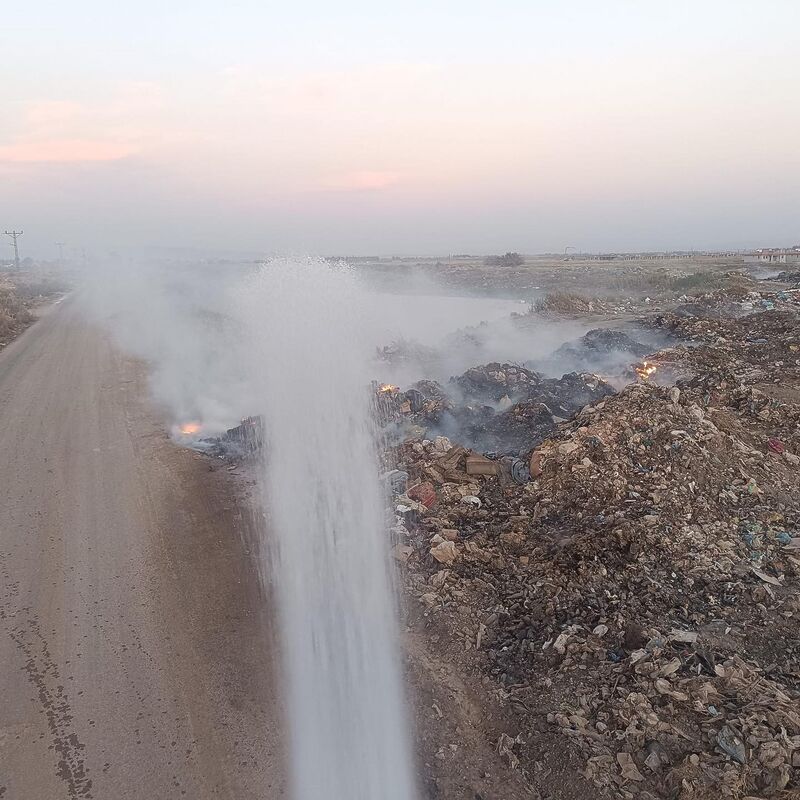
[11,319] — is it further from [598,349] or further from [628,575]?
[628,575]

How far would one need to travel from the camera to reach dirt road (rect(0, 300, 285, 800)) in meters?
4.05

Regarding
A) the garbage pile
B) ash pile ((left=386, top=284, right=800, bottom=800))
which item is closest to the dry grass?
the garbage pile

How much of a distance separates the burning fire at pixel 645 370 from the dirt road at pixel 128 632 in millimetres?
9936

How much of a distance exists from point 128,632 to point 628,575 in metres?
5.13

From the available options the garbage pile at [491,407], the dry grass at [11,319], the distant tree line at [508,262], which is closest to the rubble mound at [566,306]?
the garbage pile at [491,407]

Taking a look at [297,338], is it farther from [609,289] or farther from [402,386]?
[609,289]

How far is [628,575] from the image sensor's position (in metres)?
5.75

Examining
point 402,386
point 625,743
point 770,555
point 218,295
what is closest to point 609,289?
point 218,295

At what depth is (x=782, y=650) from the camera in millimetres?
4805

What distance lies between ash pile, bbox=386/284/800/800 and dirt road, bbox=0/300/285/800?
198 centimetres

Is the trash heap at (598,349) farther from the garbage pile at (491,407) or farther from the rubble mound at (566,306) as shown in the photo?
the rubble mound at (566,306)

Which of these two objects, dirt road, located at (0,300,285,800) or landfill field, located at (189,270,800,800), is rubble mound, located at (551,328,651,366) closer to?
landfill field, located at (189,270,800,800)

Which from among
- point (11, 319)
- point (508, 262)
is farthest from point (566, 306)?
point (508, 262)

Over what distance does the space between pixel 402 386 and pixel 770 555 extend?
28.2 feet
